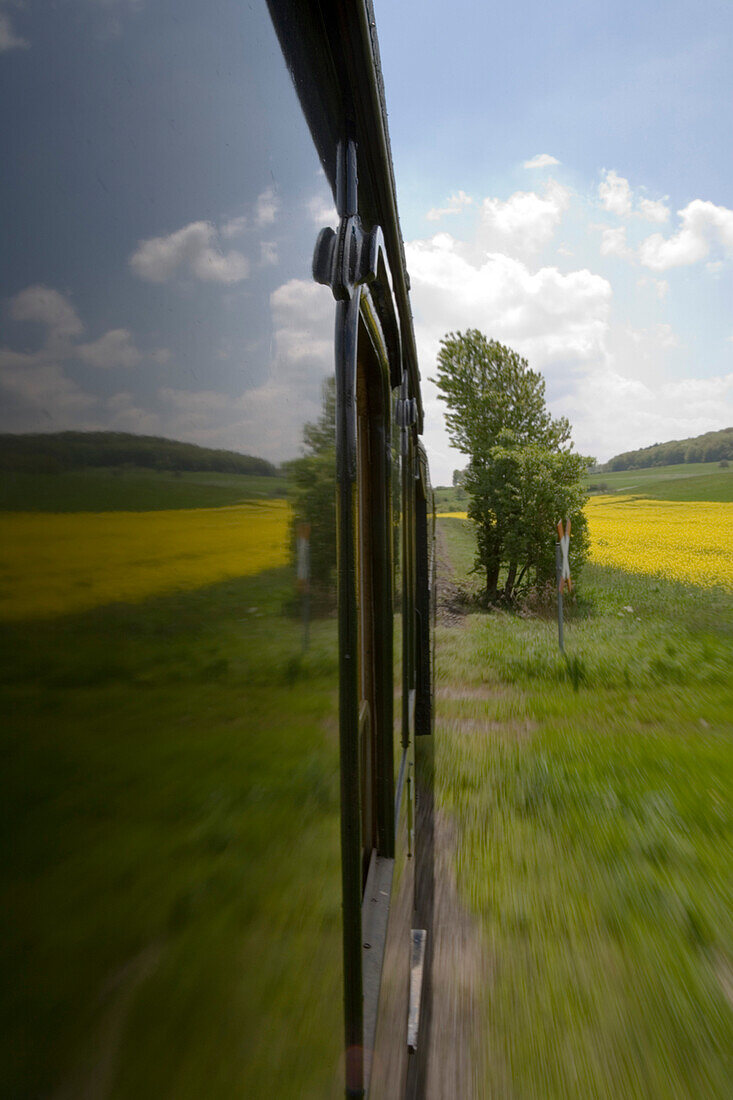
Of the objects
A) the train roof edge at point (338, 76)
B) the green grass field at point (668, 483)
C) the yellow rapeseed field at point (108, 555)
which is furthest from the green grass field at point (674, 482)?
the yellow rapeseed field at point (108, 555)

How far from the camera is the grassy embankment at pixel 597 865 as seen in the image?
2463mm

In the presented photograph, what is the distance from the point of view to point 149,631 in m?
0.41

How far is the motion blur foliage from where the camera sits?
0.83 meters

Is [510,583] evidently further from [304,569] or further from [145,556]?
[145,556]

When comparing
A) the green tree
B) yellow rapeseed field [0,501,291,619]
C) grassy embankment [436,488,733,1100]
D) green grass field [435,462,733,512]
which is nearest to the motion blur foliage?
yellow rapeseed field [0,501,291,619]

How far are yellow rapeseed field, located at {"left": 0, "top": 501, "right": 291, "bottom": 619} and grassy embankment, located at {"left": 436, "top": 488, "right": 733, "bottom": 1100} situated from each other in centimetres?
253

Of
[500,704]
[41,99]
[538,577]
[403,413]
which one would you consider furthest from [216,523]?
[538,577]

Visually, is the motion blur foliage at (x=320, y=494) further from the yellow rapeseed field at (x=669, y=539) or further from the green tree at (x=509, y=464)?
the yellow rapeseed field at (x=669, y=539)

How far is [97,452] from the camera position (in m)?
0.35

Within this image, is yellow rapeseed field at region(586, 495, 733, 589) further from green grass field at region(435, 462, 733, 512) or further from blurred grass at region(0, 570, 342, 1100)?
blurred grass at region(0, 570, 342, 1100)

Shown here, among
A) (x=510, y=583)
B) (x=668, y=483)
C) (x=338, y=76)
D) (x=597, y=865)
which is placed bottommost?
(x=510, y=583)

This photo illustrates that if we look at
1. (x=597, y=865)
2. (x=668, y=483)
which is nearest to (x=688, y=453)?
(x=668, y=483)

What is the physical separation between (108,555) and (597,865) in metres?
4.15

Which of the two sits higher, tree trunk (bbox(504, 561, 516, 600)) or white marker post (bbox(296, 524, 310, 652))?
white marker post (bbox(296, 524, 310, 652))
